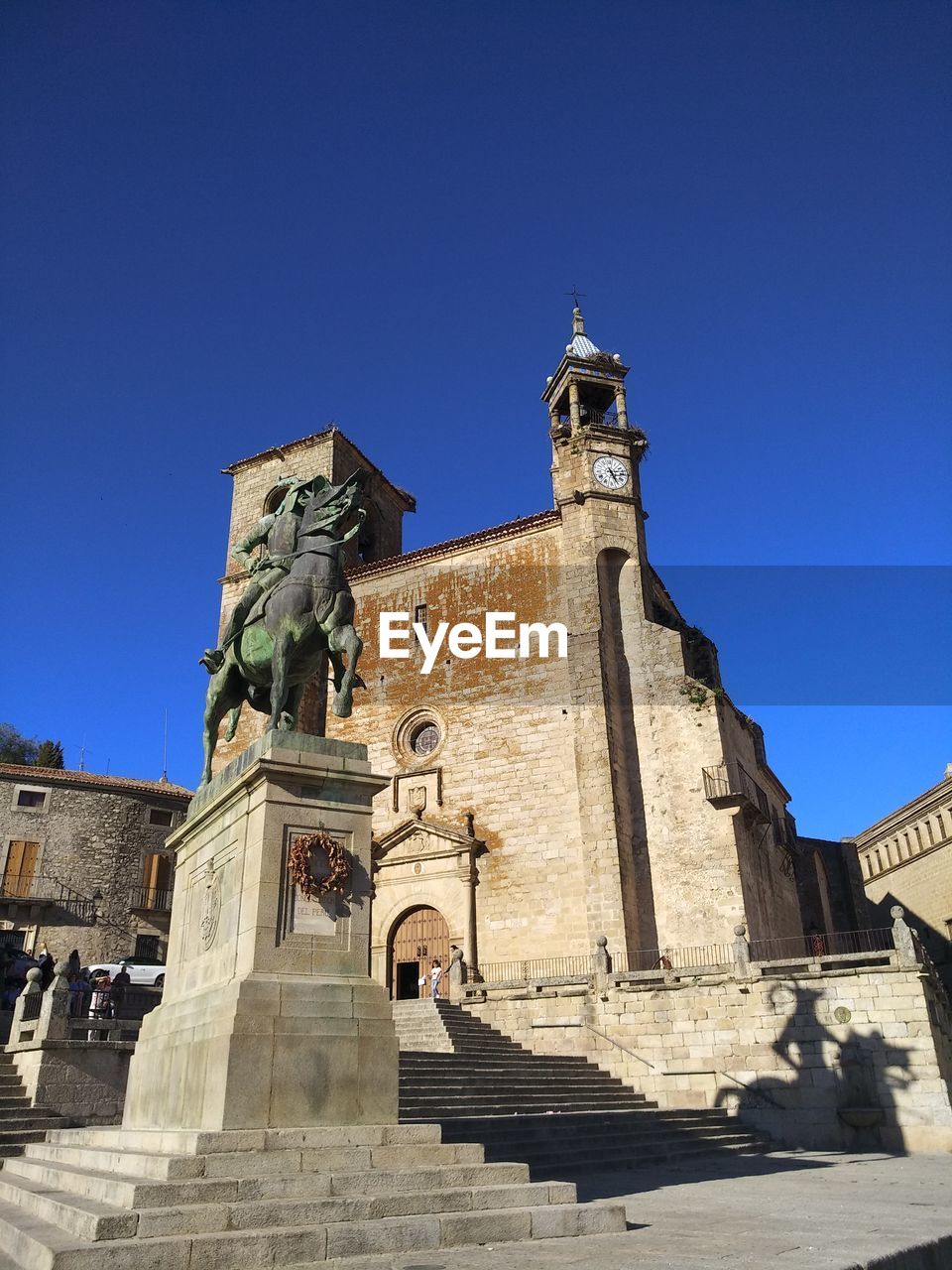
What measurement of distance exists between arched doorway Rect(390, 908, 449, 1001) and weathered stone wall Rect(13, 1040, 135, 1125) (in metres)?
9.82

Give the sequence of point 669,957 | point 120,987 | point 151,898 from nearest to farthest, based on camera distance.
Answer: point 120,987, point 669,957, point 151,898

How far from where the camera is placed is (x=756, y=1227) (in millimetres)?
5719

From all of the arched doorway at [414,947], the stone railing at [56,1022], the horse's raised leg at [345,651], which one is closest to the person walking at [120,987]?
the stone railing at [56,1022]

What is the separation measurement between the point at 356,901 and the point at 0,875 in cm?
2466

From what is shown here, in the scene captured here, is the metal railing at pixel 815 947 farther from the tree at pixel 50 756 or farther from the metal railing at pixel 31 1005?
the tree at pixel 50 756

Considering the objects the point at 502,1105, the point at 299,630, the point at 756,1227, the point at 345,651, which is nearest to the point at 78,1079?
the point at 502,1105

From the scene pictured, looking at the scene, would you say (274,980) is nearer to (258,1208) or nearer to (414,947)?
(258,1208)

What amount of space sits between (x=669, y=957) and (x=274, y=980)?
47.5ft

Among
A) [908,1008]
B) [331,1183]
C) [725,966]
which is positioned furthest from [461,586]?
[331,1183]

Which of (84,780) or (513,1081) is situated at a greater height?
(84,780)

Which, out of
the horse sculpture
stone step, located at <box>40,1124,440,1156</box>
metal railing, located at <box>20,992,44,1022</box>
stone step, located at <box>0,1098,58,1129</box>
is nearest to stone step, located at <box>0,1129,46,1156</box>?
stone step, located at <box>0,1098,58,1129</box>

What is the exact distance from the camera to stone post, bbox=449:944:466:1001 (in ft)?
61.7

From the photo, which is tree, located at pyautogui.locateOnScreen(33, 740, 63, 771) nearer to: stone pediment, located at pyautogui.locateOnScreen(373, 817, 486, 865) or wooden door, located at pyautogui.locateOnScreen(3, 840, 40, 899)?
wooden door, located at pyautogui.locateOnScreen(3, 840, 40, 899)

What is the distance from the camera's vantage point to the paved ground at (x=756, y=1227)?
449 centimetres
